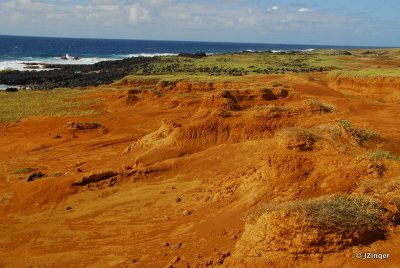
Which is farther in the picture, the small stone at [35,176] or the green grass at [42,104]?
the green grass at [42,104]

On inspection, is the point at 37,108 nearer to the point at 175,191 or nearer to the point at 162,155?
the point at 162,155

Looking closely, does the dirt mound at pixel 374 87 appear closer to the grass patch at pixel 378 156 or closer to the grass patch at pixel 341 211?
the grass patch at pixel 378 156

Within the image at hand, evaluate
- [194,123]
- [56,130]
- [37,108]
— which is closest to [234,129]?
[194,123]

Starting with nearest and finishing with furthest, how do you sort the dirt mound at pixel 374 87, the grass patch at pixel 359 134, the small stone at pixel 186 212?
the small stone at pixel 186 212 < the grass patch at pixel 359 134 < the dirt mound at pixel 374 87

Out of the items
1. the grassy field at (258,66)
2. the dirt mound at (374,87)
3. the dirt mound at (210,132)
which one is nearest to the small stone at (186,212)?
the dirt mound at (210,132)

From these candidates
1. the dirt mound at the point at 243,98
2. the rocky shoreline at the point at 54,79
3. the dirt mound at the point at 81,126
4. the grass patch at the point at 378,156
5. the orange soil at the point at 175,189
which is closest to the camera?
the orange soil at the point at 175,189

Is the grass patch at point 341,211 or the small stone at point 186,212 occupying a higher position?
the grass patch at point 341,211

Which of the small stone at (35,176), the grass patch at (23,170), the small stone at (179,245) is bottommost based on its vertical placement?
the grass patch at (23,170)
